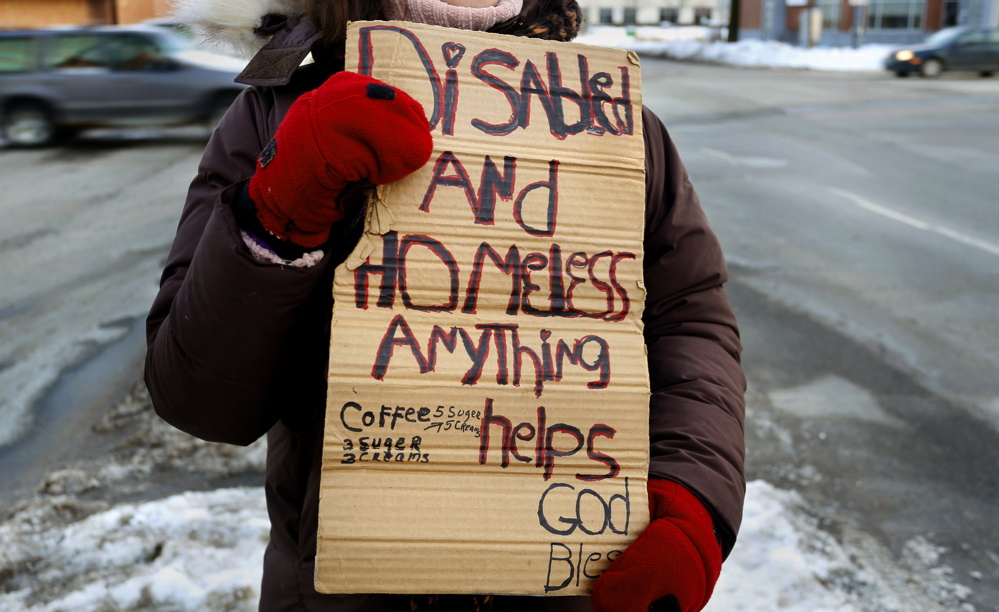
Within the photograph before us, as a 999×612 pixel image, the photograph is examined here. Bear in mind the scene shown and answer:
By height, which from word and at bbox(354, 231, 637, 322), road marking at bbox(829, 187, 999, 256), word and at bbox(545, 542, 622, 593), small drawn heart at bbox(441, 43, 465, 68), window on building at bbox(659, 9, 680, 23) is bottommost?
road marking at bbox(829, 187, 999, 256)

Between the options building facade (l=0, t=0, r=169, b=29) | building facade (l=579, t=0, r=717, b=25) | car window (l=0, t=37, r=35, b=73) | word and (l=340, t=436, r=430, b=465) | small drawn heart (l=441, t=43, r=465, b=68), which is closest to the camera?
word and (l=340, t=436, r=430, b=465)

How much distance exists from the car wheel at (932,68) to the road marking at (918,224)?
44.9 feet

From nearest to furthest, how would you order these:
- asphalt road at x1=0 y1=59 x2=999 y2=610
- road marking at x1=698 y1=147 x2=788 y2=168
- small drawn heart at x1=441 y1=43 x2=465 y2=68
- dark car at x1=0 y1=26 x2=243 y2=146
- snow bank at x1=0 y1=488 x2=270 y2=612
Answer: small drawn heart at x1=441 y1=43 x2=465 y2=68 → snow bank at x1=0 y1=488 x2=270 y2=612 → asphalt road at x1=0 y1=59 x2=999 y2=610 → road marking at x1=698 y1=147 x2=788 y2=168 → dark car at x1=0 y1=26 x2=243 y2=146

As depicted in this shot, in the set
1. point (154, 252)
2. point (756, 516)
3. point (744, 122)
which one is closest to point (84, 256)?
point (154, 252)

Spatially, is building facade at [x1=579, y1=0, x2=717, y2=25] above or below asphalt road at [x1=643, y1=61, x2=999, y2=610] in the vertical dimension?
above

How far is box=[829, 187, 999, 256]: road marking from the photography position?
6.49m

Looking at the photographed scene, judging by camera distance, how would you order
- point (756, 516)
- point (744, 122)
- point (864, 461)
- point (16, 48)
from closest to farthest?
1. point (756, 516)
2. point (864, 461)
3. point (16, 48)
4. point (744, 122)

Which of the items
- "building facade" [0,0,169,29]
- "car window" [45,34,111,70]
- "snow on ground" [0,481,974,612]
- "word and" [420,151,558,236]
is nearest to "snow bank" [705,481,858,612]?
"snow on ground" [0,481,974,612]

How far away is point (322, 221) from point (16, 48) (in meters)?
12.3

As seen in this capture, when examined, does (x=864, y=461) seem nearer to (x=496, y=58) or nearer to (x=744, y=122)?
(x=496, y=58)

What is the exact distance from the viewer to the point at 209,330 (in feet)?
3.95

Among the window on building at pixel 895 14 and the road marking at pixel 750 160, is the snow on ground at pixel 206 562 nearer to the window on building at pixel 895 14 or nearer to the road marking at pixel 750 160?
the road marking at pixel 750 160

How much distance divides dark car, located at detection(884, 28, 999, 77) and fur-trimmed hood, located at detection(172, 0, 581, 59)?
68.5 ft

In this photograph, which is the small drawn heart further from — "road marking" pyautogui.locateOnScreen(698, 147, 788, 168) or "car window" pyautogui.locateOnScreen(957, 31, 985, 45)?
"car window" pyautogui.locateOnScreen(957, 31, 985, 45)
